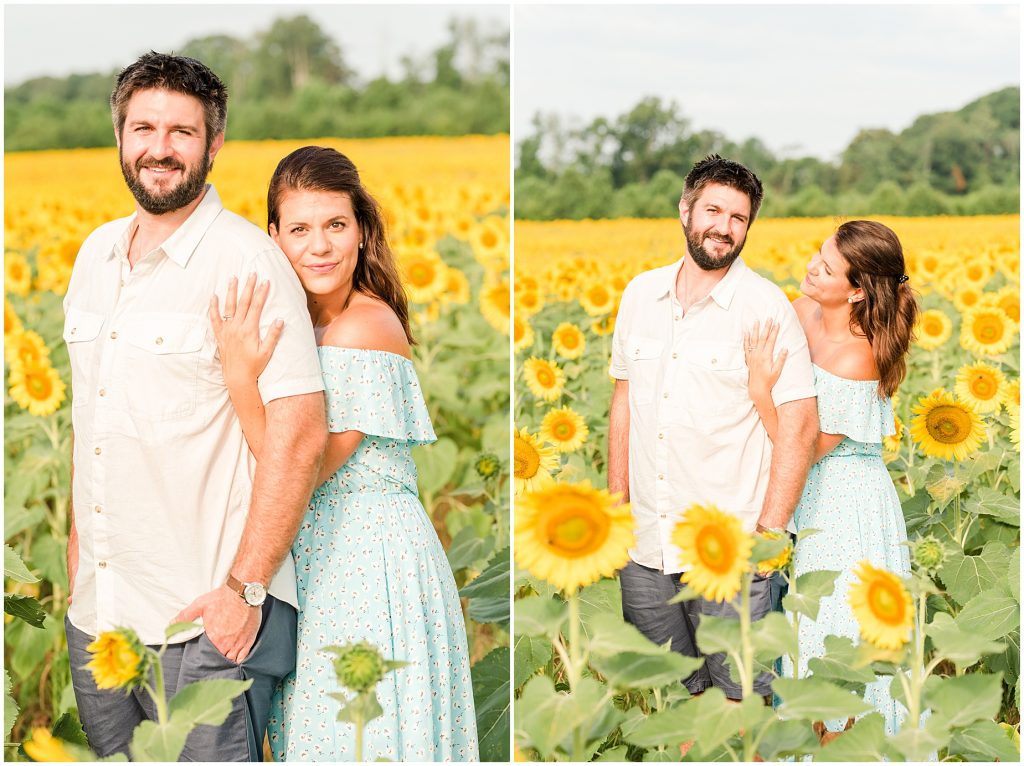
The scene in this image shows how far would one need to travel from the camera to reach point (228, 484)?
2.21 meters

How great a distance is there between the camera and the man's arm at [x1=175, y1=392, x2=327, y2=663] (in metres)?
2.14

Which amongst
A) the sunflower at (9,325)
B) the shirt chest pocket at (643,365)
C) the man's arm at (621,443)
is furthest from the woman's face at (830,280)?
the sunflower at (9,325)

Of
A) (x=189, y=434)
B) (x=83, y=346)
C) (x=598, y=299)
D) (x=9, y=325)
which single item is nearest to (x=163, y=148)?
(x=83, y=346)

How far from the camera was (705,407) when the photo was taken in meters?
2.73

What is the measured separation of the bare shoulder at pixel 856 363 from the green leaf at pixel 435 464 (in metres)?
2.01

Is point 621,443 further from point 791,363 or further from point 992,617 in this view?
point 992,617

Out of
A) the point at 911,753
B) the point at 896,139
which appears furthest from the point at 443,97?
the point at 911,753

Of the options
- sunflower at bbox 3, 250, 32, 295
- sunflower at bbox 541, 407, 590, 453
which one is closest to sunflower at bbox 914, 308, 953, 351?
sunflower at bbox 541, 407, 590, 453

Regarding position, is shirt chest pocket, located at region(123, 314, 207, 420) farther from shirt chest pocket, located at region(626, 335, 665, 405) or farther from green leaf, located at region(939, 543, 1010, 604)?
green leaf, located at region(939, 543, 1010, 604)

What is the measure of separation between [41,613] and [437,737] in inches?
35.8

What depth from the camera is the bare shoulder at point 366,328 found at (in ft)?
7.55

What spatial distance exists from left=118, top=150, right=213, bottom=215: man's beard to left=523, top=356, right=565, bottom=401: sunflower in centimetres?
201

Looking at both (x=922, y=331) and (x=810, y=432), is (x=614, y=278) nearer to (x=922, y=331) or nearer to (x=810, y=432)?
(x=922, y=331)

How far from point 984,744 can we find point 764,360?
103 cm
